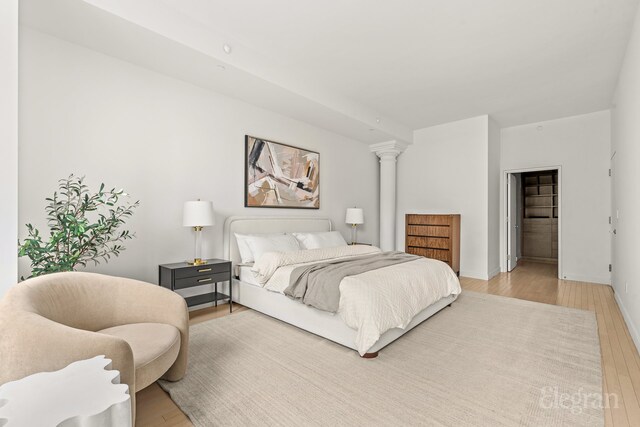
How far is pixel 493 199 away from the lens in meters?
5.69

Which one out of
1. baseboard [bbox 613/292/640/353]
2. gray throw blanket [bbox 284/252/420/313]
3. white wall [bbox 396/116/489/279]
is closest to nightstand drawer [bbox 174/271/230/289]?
gray throw blanket [bbox 284/252/420/313]

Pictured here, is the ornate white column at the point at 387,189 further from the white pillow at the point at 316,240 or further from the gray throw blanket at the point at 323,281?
the gray throw blanket at the point at 323,281

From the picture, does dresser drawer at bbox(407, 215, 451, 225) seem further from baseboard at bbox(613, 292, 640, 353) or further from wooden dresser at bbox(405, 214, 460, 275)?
baseboard at bbox(613, 292, 640, 353)

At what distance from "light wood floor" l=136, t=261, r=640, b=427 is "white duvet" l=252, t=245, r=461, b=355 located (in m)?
0.88

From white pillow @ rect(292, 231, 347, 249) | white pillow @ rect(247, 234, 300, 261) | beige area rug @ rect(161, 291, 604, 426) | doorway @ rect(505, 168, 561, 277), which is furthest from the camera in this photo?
doorway @ rect(505, 168, 561, 277)

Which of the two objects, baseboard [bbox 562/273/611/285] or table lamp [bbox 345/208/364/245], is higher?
table lamp [bbox 345/208/364/245]

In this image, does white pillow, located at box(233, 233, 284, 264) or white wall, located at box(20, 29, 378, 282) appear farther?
white pillow, located at box(233, 233, 284, 264)

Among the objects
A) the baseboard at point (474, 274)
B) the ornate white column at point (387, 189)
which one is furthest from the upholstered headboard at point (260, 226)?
the baseboard at point (474, 274)

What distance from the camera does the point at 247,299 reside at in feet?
11.8

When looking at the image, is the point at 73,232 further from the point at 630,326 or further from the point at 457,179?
the point at 457,179

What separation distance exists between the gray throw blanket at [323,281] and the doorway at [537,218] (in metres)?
6.06

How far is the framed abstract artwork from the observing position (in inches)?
164

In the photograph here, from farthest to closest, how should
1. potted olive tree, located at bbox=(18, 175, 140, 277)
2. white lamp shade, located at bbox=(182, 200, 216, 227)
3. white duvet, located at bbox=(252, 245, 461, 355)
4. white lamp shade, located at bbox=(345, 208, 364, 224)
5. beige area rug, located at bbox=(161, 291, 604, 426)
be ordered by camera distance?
1. white lamp shade, located at bbox=(345, 208, 364, 224)
2. white lamp shade, located at bbox=(182, 200, 216, 227)
3. white duvet, located at bbox=(252, 245, 461, 355)
4. potted olive tree, located at bbox=(18, 175, 140, 277)
5. beige area rug, located at bbox=(161, 291, 604, 426)

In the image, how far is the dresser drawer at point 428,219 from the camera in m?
5.37
